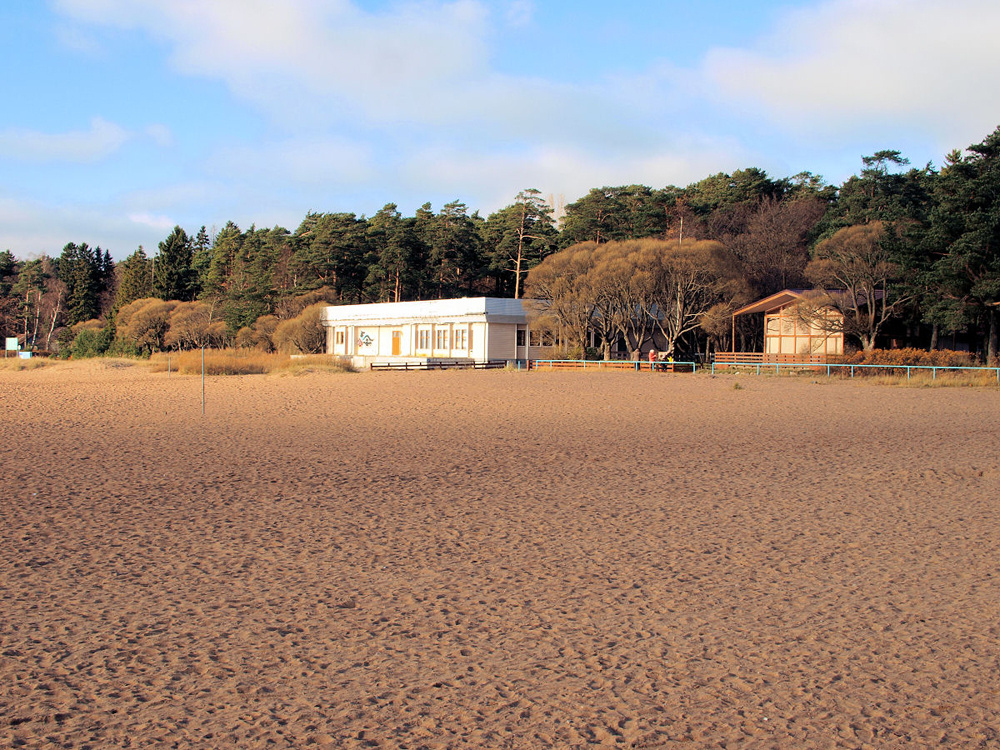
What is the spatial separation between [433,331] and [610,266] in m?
16.1

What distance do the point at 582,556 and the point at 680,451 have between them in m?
6.69

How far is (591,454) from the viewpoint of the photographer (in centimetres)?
1290

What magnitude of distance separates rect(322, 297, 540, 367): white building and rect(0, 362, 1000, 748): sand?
33.9 m

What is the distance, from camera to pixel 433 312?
53844mm

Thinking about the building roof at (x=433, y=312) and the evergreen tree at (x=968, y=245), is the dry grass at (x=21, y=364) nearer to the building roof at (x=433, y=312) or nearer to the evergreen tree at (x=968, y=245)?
the building roof at (x=433, y=312)

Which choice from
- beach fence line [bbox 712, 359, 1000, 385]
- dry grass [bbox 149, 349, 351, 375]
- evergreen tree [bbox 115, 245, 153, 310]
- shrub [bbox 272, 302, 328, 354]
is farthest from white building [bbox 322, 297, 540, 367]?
evergreen tree [bbox 115, 245, 153, 310]

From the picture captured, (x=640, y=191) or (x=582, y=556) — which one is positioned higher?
(x=640, y=191)

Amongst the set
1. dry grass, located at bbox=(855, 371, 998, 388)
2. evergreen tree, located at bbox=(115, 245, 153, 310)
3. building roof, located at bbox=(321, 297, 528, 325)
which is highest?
evergreen tree, located at bbox=(115, 245, 153, 310)

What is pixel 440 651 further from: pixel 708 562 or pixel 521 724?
pixel 708 562

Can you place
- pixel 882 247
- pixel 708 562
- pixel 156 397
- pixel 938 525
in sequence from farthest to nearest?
pixel 882 247, pixel 156 397, pixel 938 525, pixel 708 562

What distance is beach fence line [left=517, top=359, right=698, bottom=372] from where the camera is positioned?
132 feet

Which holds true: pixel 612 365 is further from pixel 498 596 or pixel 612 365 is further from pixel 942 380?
pixel 498 596

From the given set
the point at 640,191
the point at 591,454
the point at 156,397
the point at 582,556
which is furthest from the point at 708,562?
the point at 640,191

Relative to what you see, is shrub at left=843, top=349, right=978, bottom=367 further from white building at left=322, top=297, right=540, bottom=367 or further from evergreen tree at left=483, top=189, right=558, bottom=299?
evergreen tree at left=483, top=189, right=558, bottom=299
